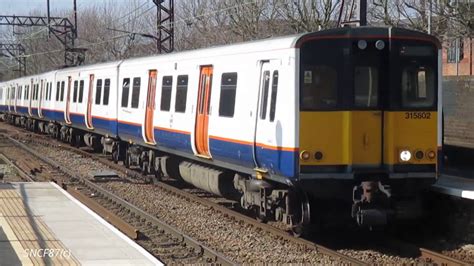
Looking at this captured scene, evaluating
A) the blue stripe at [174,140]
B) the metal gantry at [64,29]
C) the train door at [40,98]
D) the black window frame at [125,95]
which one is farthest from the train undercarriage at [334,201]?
the metal gantry at [64,29]

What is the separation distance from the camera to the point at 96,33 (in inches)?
2682

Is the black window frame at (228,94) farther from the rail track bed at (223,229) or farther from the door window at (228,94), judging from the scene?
the rail track bed at (223,229)

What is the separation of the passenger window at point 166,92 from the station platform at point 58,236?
10.6 ft

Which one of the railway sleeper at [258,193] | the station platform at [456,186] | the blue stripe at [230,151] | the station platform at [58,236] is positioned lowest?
the station platform at [58,236]

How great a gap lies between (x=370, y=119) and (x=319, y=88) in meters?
0.87

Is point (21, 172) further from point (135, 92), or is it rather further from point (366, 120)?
point (366, 120)

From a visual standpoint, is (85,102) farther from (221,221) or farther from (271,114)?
(271,114)

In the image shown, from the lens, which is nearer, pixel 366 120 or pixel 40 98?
pixel 366 120

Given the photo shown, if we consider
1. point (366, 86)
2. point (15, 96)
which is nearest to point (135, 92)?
point (366, 86)

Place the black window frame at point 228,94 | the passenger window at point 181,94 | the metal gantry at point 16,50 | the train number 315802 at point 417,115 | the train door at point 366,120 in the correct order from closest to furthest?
the train door at point 366,120 → the train number 315802 at point 417,115 → the black window frame at point 228,94 → the passenger window at point 181,94 → the metal gantry at point 16,50

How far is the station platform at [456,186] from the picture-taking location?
1009 centimetres

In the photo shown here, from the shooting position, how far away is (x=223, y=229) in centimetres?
1161

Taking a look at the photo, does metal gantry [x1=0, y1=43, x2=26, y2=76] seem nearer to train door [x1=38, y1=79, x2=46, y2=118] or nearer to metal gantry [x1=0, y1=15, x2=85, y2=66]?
metal gantry [x1=0, y1=15, x2=85, y2=66]

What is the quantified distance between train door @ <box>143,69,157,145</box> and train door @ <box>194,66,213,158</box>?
316 cm
